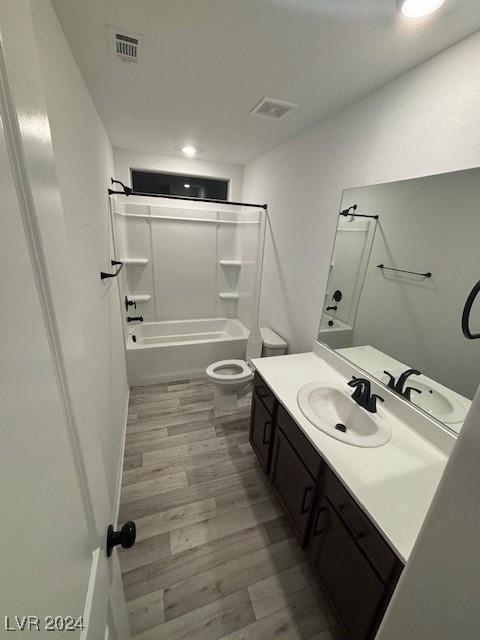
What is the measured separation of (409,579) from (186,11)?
1.90 meters

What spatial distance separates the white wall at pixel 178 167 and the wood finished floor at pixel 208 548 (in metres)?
2.87

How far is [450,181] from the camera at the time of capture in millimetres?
1127

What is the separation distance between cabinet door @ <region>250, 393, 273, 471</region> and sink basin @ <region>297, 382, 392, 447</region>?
1.04 feet

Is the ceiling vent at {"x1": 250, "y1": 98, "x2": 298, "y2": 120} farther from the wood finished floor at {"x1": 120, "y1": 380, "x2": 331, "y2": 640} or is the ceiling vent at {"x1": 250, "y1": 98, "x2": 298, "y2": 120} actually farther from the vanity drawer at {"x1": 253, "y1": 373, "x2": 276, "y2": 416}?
the wood finished floor at {"x1": 120, "y1": 380, "x2": 331, "y2": 640}

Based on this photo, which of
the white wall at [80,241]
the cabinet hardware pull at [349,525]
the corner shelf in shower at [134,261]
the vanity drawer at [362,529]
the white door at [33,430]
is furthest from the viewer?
the corner shelf in shower at [134,261]

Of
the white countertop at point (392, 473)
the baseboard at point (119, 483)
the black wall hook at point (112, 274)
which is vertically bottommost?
the baseboard at point (119, 483)

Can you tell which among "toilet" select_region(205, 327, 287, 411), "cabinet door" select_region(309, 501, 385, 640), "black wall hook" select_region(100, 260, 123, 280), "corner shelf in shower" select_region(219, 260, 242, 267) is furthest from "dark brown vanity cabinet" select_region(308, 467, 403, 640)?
"corner shelf in shower" select_region(219, 260, 242, 267)

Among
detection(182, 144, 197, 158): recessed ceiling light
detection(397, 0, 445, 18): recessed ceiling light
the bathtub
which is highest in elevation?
detection(182, 144, 197, 158): recessed ceiling light

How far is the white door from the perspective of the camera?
298mm

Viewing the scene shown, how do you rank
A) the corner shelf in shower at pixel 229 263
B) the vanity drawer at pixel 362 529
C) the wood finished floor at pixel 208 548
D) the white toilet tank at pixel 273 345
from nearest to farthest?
the vanity drawer at pixel 362 529 → the wood finished floor at pixel 208 548 → the white toilet tank at pixel 273 345 → the corner shelf in shower at pixel 229 263

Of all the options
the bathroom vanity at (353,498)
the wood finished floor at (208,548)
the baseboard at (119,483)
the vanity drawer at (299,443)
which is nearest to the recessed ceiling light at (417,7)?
the bathroom vanity at (353,498)

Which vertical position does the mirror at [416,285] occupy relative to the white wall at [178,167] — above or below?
below

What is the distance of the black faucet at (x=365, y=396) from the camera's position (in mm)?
1348

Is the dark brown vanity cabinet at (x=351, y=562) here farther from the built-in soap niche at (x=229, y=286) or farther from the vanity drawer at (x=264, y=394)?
the built-in soap niche at (x=229, y=286)
